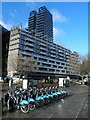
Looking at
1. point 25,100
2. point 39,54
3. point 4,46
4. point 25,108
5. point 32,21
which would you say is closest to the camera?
point 25,108

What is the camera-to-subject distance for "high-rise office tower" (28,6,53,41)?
18188 cm

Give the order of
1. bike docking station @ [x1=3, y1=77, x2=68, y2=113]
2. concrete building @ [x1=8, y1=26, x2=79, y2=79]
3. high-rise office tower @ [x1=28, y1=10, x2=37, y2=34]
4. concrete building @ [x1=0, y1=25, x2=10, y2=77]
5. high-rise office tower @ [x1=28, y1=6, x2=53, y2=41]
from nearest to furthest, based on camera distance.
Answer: bike docking station @ [x1=3, y1=77, x2=68, y2=113] < concrete building @ [x1=8, y1=26, x2=79, y2=79] < concrete building @ [x1=0, y1=25, x2=10, y2=77] < high-rise office tower @ [x1=28, y1=6, x2=53, y2=41] < high-rise office tower @ [x1=28, y1=10, x2=37, y2=34]

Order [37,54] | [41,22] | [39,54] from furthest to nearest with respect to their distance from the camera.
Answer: [41,22]
[39,54]
[37,54]

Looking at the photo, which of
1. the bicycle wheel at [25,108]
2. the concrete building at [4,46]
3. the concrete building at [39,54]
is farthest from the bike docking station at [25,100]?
the concrete building at [4,46]

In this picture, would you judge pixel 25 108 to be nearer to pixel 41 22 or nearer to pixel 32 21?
pixel 41 22

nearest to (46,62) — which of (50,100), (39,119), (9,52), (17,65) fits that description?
(9,52)

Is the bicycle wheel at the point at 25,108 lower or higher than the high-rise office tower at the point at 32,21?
lower

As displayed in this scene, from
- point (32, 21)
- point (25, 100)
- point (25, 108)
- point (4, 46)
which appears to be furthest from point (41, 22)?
point (25, 108)

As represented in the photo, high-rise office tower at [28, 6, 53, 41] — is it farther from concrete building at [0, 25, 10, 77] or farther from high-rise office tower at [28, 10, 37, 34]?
concrete building at [0, 25, 10, 77]

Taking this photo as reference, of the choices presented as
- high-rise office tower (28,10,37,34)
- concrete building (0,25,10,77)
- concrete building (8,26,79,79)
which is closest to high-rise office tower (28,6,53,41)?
high-rise office tower (28,10,37,34)

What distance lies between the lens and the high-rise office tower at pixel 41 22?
182 meters

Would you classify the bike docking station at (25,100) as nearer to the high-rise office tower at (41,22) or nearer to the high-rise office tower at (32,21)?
the high-rise office tower at (41,22)

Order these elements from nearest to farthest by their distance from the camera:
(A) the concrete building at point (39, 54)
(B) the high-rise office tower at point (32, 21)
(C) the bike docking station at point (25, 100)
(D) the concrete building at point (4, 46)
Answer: (C) the bike docking station at point (25, 100) < (A) the concrete building at point (39, 54) < (D) the concrete building at point (4, 46) < (B) the high-rise office tower at point (32, 21)

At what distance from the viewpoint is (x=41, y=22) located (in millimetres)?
184625
